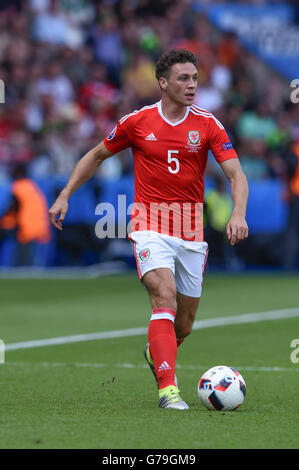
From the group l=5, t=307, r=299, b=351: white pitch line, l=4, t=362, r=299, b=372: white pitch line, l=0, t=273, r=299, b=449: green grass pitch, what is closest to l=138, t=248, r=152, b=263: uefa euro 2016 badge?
l=0, t=273, r=299, b=449: green grass pitch

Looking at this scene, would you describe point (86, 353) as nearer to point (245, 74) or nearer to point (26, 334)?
point (26, 334)

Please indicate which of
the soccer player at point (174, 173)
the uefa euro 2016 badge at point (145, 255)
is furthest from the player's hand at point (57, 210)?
the uefa euro 2016 badge at point (145, 255)

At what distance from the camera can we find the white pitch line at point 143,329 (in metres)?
11.1

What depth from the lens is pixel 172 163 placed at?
25.5 ft

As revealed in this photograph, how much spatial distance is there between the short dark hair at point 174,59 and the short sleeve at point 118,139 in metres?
0.48

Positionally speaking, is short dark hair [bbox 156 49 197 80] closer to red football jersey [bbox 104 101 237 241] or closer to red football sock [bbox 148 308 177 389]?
red football jersey [bbox 104 101 237 241]

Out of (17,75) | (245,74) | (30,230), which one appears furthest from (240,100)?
(30,230)

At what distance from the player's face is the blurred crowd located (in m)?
11.7

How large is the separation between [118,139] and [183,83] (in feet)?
2.18

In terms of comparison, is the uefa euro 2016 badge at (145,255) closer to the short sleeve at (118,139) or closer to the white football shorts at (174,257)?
the white football shorts at (174,257)

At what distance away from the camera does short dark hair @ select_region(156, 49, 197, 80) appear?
7.73m

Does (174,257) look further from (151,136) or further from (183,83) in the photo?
(183,83)

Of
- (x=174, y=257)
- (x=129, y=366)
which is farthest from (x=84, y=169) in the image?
(x=129, y=366)

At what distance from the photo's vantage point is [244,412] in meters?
6.98
